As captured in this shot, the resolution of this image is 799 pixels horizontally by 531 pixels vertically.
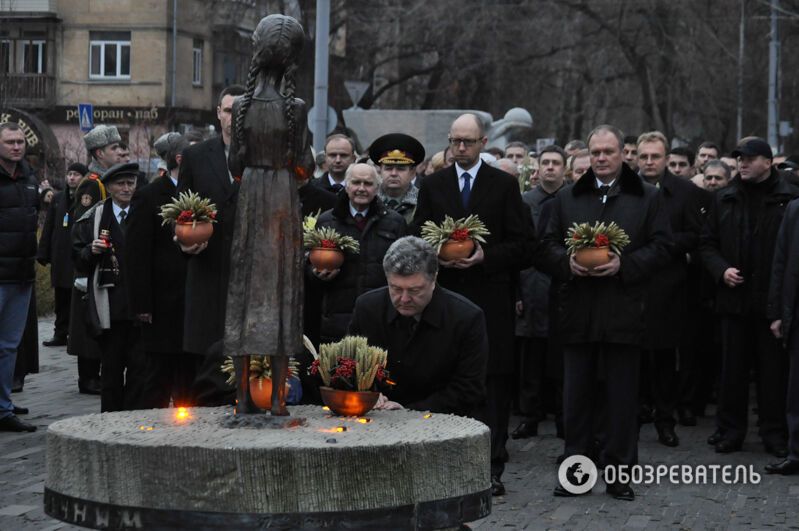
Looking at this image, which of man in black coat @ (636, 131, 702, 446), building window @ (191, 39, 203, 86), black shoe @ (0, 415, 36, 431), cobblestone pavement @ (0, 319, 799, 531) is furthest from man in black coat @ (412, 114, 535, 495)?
Answer: building window @ (191, 39, 203, 86)

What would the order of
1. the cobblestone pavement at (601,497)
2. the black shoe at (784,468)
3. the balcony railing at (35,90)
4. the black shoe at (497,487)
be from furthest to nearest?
1. the balcony railing at (35,90)
2. the black shoe at (784,468)
3. the black shoe at (497,487)
4. the cobblestone pavement at (601,497)

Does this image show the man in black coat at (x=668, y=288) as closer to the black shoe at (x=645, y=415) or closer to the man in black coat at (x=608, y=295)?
the black shoe at (x=645, y=415)

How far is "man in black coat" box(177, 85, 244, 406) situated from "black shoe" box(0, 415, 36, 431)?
364 cm

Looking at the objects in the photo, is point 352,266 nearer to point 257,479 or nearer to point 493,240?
point 493,240

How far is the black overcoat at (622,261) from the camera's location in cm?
1020

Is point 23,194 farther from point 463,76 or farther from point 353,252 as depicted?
point 463,76

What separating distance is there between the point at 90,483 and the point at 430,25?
130ft

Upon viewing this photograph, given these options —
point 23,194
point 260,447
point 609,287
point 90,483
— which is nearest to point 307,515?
point 260,447

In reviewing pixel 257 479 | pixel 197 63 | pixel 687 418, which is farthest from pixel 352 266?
pixel 197 63

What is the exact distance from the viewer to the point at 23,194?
12609mm

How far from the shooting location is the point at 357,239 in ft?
34.8

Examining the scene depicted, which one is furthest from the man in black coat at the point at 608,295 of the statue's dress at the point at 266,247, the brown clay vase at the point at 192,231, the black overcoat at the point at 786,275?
the statue's dress at the point at 266,247

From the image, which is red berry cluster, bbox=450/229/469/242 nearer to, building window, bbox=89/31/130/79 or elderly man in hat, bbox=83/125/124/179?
elderly man in hat, bbox=83/125/124/179

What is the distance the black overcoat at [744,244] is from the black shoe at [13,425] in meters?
5.70
